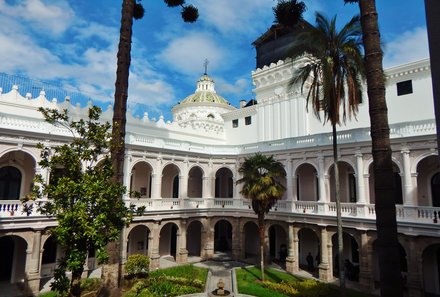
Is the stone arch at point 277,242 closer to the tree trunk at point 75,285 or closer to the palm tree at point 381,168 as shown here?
the tree trunk at point 75,285

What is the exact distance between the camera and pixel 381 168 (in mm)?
7156

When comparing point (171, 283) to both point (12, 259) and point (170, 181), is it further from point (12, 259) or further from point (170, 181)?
point (170, 181)

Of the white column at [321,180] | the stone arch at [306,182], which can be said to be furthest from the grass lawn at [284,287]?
the stone arch at [306,182]

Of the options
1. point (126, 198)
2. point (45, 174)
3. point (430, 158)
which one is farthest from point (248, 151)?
point (45, 174)

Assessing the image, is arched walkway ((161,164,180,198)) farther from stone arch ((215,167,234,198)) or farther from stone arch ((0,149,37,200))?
stone arch ((0,149,37,200))

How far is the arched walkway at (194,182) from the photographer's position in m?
30.9

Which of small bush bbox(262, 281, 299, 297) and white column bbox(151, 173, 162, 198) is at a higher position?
white column bbox(151, 173, 162, 198)

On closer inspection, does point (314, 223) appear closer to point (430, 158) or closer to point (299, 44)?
point (430, 158)

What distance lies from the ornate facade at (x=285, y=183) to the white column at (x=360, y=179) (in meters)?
0.07

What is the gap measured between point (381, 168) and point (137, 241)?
2373 centimetres

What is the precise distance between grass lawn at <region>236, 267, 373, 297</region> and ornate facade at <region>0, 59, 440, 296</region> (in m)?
2.08

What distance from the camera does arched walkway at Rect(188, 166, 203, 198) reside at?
30.9 m

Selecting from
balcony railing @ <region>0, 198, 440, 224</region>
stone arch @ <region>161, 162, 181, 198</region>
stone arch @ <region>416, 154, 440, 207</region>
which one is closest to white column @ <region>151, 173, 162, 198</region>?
balcony railing @ <region>0, 198, 440, 224</region>

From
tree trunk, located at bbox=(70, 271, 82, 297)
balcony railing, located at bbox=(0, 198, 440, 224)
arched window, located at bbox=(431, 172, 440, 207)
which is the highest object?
arched window, located at bbox=(431, 172, 440, 207)
